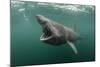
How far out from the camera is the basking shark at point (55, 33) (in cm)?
217

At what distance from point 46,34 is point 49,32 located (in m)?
0.04

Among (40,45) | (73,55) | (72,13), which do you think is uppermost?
(72,13)

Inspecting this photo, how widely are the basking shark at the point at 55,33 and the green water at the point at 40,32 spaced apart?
0.04m

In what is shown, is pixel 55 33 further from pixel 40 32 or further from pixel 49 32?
pixel 40 32

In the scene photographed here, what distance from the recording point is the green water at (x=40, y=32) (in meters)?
2.08

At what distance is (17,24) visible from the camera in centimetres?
207

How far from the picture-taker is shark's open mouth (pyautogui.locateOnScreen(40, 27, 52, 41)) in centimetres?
216

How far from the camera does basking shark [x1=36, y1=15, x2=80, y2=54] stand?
2.17 meters

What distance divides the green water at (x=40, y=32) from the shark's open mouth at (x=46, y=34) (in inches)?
1.8
